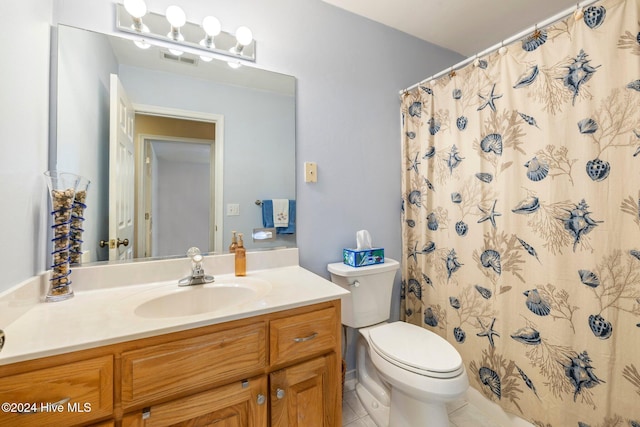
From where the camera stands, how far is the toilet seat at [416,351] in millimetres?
1099

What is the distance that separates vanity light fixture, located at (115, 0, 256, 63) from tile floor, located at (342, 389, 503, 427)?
196 centimetres

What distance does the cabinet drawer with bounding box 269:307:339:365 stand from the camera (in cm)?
93

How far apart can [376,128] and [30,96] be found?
5.35ft

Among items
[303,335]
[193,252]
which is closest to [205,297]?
[193,252]

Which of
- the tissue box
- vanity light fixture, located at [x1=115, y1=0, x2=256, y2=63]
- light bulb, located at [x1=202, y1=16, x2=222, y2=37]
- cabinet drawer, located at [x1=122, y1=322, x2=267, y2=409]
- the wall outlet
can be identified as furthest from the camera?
the tissue box

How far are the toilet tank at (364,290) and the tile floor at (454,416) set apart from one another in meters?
0.46

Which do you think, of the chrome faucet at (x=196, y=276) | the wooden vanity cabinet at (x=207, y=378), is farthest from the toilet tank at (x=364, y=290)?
the chrome faucet at (x=196, y=276)

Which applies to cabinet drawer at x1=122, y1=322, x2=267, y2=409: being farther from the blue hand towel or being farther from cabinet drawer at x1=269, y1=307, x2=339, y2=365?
the blue hand towel

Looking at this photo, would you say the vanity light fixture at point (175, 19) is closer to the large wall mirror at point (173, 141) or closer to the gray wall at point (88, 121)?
the large wall mirror at point (173, 141)

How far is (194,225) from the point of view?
1316 mm

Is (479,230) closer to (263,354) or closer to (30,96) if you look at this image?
(263,354)

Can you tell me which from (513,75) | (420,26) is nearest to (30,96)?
(513,75)

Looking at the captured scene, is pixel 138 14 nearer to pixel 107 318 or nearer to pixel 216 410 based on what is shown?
pixel 107 318

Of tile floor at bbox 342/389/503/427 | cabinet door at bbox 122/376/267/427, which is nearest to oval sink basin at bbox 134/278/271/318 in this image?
cabinet door at bbox 122/376/267/427
